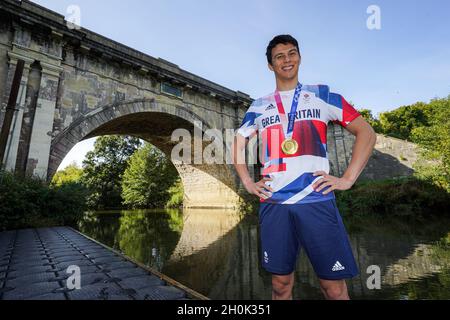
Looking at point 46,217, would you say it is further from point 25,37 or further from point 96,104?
point 25,37

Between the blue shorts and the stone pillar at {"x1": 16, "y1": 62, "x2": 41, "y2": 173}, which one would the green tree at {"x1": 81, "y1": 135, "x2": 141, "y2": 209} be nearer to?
the stone pillar at {"x1": 16, "y1": 62, "x2": 41, "y2": 173}

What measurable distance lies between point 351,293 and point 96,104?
9.49 m

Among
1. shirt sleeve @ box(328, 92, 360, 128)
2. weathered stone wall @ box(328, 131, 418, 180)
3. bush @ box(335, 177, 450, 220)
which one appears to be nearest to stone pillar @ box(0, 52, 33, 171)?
shirt sleeve @ box(328, 92, 360, 128)

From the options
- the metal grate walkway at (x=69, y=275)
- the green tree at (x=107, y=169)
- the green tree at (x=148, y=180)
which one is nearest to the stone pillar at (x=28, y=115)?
the metal grate walkway at (x=69, y=275)

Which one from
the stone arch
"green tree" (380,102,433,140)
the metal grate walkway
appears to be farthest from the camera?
"green tree" (380,102,433,140)

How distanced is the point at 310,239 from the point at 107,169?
30.6 m

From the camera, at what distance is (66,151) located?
26.2 feet

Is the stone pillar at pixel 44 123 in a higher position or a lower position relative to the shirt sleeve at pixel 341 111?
higher

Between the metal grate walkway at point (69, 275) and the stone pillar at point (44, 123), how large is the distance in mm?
4343

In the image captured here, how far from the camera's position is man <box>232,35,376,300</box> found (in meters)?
1.25

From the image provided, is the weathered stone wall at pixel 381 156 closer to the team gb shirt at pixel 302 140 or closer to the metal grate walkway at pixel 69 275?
the metal grate walkway at pixel 69 275

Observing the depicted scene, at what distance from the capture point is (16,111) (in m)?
6.97

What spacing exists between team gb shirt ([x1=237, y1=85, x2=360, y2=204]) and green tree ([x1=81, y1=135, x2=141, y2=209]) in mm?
27872

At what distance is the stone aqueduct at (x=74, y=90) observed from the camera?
7188mm
